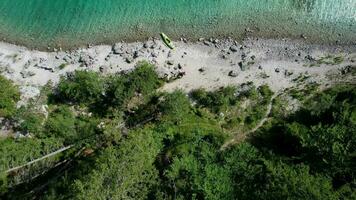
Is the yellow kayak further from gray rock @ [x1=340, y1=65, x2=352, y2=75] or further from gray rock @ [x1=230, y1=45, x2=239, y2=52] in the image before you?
gray rock @ [x1=340, y1=65, x2=352, y2=75]

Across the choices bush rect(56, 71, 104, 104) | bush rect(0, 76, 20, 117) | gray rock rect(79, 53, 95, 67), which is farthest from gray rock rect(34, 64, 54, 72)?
bush rect(0, 76, 20, 117)

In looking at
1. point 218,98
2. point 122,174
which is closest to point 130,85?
point 218,98

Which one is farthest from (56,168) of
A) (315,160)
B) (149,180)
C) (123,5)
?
(315,160)

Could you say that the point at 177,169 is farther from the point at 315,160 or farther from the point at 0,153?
the point at 0,153

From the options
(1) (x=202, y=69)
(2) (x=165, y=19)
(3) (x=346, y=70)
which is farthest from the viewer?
(2) (x=165, y=19)

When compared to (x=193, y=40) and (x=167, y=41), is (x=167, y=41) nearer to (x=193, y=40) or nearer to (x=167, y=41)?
(x=167, y=41)
